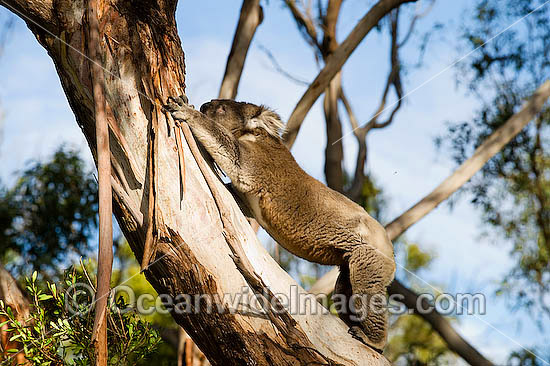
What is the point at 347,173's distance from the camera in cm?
884

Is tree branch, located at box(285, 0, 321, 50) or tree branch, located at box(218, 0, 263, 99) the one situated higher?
tree branch, located at box(285, 0, 321, 50)

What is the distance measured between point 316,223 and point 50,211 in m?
3.56

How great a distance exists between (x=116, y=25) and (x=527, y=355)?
7.01 metres

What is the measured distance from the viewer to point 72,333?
8.03 feet

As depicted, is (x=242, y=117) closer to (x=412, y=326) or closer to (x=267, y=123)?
(x=267, y=123)

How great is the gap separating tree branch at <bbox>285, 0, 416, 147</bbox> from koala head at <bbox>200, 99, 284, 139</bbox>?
1.90m

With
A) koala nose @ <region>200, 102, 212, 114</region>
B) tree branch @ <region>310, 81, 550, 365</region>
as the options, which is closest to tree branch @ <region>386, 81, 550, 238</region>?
tree branch @ <region>310, 81, 550, 365</region>

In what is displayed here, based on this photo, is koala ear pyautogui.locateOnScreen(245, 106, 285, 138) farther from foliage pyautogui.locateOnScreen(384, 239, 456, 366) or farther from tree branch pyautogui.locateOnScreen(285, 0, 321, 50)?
foliage pyautogui.locateOnScreen(384, 239, 456, 366)

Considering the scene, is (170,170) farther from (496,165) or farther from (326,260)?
(496,165)

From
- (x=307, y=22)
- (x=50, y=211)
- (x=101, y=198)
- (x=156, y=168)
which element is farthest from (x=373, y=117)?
(x=101, y=198)

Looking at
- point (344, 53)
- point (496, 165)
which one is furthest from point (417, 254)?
point (344, 53)

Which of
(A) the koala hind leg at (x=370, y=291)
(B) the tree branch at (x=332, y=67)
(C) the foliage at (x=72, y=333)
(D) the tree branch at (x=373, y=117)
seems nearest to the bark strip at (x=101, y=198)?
(C) the foliage at (x=72, y=333)

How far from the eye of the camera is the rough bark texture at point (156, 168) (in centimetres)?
239

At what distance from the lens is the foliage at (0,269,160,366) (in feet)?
8.04
